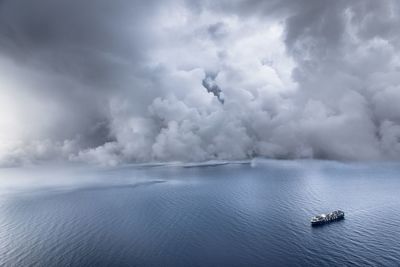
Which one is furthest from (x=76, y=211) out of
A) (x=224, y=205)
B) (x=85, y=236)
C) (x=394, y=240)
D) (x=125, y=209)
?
(x=394, y=240)

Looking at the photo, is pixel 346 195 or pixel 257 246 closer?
pixel 257 246

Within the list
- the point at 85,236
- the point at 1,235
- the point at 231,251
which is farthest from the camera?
the point at 1,235

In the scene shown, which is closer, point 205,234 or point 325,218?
point 205,234

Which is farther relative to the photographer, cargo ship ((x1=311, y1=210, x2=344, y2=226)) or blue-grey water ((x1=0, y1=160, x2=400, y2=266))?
cargo ship ((x1=311, y1=210, x2=344, y2=226))

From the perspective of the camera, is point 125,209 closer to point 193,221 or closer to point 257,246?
point 193,221

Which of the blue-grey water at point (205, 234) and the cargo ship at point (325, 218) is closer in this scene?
the blue-grey water at point (205, 234)

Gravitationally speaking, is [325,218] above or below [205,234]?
above

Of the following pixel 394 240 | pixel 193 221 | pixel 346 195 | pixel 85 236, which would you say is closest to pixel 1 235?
pixel 85 236

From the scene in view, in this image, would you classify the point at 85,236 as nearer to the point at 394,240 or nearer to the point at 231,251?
the point at 231,251

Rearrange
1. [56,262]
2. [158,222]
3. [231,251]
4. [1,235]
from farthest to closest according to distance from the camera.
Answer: [158,222] → [1,235] → [231,251] → [56,262]
